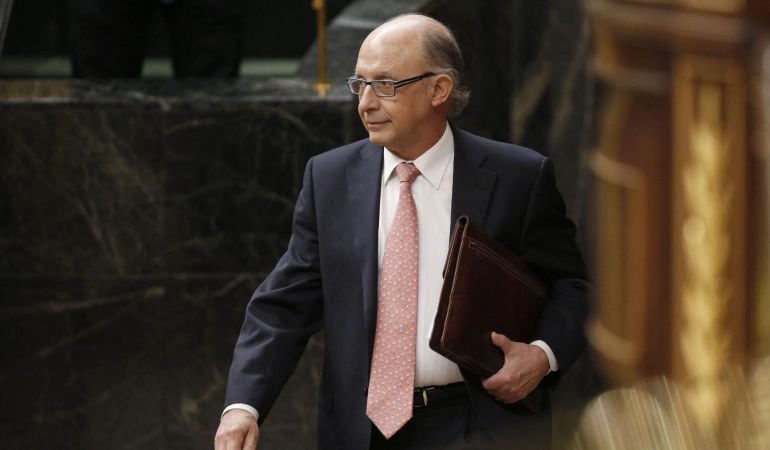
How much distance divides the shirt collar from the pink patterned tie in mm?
110

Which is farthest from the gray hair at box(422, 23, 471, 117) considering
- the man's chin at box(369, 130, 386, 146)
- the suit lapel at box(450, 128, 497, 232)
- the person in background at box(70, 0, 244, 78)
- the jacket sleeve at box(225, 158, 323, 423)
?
the person in background at box(70, 0, 244, 78)

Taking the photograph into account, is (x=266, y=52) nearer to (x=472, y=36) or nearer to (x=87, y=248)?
(x=472, y=36)

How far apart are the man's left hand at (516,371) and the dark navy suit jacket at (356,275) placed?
0.05 m

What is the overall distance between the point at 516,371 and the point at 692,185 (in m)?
2.27

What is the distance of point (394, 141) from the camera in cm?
322

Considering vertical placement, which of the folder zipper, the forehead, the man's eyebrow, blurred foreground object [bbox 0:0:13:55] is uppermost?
the forehead

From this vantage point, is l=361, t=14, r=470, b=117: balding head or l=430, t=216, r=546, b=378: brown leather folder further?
l=361, t=14, r=470, b=117: balding head

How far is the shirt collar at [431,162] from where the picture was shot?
3.28m

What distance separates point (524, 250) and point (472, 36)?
8.15 feet

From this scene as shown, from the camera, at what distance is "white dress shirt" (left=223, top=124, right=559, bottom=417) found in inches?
123

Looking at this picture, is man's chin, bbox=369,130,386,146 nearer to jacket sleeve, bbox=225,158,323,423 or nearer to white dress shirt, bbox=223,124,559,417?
white dress shirt, bbox=223,124,559,417

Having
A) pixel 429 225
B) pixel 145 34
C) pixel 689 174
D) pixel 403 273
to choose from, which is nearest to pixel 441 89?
pixel 429 225

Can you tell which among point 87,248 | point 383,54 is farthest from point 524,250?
point 87,248

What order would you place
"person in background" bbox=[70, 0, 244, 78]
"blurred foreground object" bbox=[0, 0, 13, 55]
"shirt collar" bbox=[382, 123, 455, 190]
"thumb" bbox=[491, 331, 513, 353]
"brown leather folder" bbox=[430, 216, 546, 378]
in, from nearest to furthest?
1. "brown leather folder" bbox=[430, 216, 546, 378]
2. "thumb" bbox=[491, 331, 513, 353]
3. "shirt collar" bbox=[382, 123, 455, 190]
4. "blurred foreground object" bbox=[0, 0, 13, 55]
5. "person in background" bbox=[70, 0, 244, 78]
